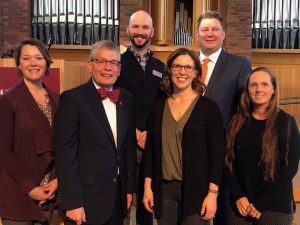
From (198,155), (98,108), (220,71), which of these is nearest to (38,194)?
(98,108)

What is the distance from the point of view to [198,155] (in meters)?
2.59

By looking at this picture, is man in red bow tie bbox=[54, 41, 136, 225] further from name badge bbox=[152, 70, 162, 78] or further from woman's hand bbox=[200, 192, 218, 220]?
name badge bbox=[152, 70, 162, 78]

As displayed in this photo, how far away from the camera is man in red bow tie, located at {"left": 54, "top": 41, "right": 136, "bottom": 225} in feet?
8.09

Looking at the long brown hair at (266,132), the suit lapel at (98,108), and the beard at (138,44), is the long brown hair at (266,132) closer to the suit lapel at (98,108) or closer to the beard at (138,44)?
the suit lapel at (98,108)

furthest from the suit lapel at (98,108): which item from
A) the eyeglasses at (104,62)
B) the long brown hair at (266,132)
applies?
the long brown hair at (266,132)

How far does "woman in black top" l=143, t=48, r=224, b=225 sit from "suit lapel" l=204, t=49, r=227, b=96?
36 centimetres

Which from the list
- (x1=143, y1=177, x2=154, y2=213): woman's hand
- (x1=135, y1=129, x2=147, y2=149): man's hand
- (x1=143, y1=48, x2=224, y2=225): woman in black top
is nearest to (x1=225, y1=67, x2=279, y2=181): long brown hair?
(x1=143, y1=48, x2=224, y2=225): woman in black top

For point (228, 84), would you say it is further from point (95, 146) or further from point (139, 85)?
point (95, 146)

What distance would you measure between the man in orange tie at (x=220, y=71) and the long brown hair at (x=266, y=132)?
0.24 meters

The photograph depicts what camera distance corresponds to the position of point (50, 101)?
8.93 ft

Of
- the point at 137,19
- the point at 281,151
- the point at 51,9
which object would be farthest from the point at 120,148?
the point at 51,9

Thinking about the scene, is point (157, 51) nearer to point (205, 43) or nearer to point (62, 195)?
point (205, 43)

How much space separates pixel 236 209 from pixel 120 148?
850 millimetres

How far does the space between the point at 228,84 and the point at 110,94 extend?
0.94m
